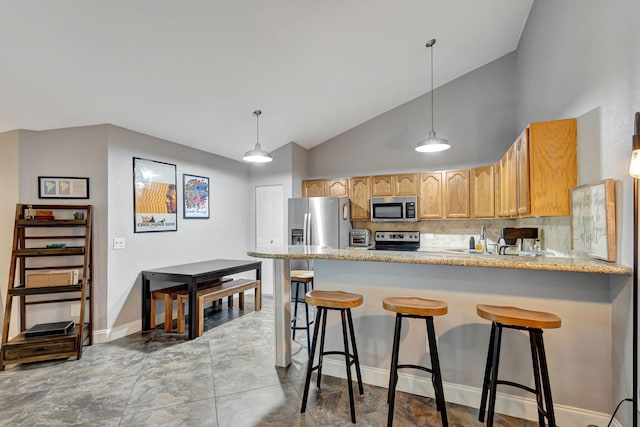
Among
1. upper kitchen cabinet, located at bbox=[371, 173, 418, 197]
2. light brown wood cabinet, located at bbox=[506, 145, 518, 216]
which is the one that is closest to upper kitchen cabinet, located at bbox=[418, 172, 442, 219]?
upper kitchen cabinet, located at bbox=[371, 173, 418, 197]

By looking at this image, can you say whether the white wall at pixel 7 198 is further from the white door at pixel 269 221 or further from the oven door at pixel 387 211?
the oven door at pixel 387 211

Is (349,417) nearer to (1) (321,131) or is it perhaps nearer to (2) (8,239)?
(2) (8,239)

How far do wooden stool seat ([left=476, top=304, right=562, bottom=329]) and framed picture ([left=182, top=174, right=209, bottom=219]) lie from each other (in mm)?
3940

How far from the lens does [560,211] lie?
229 centimetres

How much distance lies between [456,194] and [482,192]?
1.16 feet

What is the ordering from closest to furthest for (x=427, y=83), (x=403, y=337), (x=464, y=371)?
1. (x=464, y=371)
2. (x=403, y=337)
3. (x=427, y=83)

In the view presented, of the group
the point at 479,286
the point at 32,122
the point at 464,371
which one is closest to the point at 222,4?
the point at 32,122

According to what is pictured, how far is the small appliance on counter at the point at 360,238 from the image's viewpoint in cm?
507

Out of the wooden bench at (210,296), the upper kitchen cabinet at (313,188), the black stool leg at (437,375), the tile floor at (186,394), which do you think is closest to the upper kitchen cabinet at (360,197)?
the upper kitchen cabinet at (313,188)

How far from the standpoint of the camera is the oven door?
479 centimetres

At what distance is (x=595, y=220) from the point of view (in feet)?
6.32

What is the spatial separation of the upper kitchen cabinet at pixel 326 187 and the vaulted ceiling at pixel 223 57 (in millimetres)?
1118

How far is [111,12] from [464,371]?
11.4ft

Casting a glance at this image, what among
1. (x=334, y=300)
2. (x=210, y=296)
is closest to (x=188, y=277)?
(x=210, y=296)
